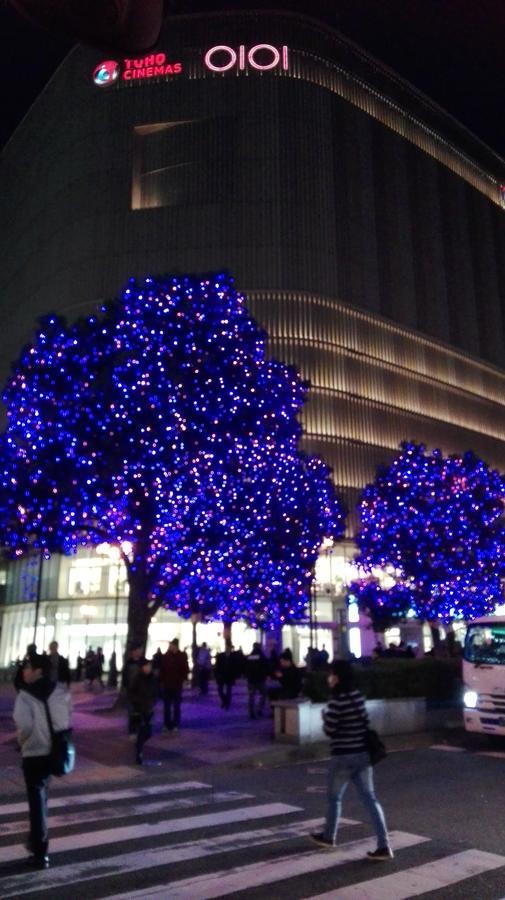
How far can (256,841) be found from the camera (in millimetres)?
7430

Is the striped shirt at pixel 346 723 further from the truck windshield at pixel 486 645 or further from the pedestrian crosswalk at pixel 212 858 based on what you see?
the truck windshield at pixel 486 645

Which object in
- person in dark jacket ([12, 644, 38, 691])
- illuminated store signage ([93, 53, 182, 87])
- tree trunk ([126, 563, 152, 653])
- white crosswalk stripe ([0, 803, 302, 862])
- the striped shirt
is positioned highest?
illuminated store signage ([93, 53, 182, 87])

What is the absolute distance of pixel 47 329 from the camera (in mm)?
22156

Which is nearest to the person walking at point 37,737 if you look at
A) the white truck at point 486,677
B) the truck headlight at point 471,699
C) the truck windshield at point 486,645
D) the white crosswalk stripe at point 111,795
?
the white crosswalk stripe at point 111,795

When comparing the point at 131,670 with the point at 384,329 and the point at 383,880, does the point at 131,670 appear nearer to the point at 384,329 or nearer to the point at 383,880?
the point at 383,880

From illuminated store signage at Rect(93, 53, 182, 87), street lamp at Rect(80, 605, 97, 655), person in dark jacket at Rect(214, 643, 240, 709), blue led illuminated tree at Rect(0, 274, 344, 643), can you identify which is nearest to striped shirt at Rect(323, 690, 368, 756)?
blue led illuminated tree at Rect(0, 274, 344, 643)

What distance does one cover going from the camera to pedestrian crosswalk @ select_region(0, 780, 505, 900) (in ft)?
19.5

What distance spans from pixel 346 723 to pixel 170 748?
26.9 feet

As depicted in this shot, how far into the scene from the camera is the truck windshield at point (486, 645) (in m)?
13.9

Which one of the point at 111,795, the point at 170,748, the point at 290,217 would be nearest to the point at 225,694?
the point at 170,748

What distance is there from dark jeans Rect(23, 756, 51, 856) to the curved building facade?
129 ft

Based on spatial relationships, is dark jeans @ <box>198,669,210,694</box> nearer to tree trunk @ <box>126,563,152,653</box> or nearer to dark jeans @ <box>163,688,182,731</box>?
tree trunk @ <box>126,563,152,653</box>

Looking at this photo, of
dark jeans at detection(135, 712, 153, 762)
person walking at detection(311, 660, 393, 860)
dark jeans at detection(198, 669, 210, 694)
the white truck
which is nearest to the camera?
person walking at detection(311, 660, 393, 860)

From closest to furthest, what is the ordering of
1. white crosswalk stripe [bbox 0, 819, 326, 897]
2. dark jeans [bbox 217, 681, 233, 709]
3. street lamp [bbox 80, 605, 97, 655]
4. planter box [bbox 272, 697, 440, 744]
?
1. white crosswalk stripe [bbox 0, 819, 326, 897]
2. planter box [bbox 272, 697, 440, 744]
3. dark jeans [bbox 217, 681, 233, 709]
4. street lamp [bbox 80, 605, 97, 655]
